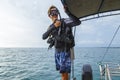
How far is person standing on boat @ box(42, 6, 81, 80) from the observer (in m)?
4.79

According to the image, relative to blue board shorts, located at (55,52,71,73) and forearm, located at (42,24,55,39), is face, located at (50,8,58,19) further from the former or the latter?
blue board shorts, located at (55,52,71,73)

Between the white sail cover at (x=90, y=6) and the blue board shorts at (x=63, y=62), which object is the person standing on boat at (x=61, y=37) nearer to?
the blue board shorts at (x=63, y=62)

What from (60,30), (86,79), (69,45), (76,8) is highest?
(76,8)

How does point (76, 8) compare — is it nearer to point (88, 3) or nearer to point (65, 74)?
point (88, 3)

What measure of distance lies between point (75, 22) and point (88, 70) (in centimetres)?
120

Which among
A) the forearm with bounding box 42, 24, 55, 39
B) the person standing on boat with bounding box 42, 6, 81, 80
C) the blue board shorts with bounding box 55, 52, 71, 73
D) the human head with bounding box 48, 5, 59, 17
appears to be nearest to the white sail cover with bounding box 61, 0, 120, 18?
the human head with bounding box 48, 5, 59, 17

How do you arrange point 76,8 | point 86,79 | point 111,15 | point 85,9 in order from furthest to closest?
1. point 111,15
2. point 85,9
3. point 76,8
4. point 86,79

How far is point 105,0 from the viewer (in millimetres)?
5711

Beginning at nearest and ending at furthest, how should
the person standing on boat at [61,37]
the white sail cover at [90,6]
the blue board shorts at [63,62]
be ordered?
the person standing on boat at [61,37], the blue board shorts at [63,62], the white sail cover at [90,6]

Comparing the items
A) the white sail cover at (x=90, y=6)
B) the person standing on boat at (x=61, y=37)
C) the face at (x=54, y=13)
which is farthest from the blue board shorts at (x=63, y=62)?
the white sail cover at (x=90, y=6)

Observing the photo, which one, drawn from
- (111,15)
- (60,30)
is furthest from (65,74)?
(111,15)

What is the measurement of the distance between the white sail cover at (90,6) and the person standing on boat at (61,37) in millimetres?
473

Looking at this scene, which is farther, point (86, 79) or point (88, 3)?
point (88, 3)

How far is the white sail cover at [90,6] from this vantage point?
539cm
